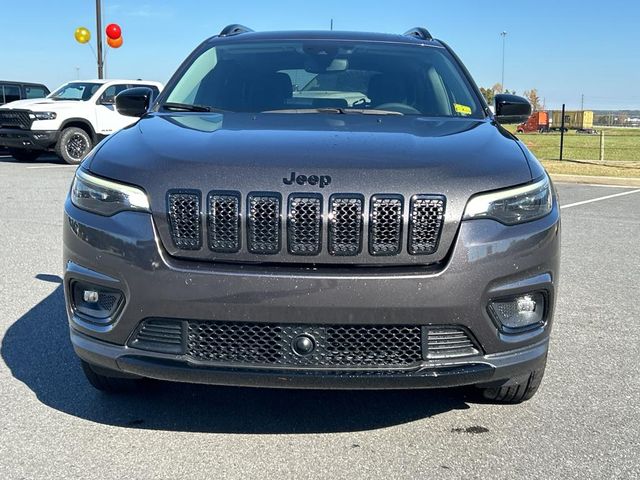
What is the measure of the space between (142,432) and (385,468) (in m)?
1.02

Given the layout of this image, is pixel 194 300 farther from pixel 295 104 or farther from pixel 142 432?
pixel 295 104

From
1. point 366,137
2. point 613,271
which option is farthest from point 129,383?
point 613,271

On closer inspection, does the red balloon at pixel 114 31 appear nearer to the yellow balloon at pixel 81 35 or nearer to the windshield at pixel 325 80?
the yellow balloon at pixel 81 35

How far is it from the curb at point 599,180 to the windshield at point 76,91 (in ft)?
32.8

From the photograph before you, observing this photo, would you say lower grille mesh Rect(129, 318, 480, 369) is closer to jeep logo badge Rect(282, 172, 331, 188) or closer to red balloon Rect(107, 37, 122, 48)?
jeep logo badge Rect(282, 172, 331, 188)

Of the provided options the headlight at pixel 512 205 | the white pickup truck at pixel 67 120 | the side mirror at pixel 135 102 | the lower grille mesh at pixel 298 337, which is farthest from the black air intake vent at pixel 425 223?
the white pickup truck at pixel 67 120

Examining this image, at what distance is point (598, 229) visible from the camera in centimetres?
859

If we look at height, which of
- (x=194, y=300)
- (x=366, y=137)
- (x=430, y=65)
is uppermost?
(x=430, y=65)

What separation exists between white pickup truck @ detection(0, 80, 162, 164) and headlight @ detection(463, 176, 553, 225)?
13.5m

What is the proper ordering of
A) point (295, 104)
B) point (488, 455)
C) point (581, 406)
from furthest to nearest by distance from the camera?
point (295, 104) → point (581, 406) → point (488, 455)

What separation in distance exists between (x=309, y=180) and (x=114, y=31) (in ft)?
67.3

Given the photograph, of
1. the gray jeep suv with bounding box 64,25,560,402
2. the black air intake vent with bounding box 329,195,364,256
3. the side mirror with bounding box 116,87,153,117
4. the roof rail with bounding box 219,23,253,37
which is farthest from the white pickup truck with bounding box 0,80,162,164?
the black air intake vent with bounding box 329,195,364,256

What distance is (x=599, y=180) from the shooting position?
14859 mm

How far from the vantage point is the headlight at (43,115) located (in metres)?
15.3
